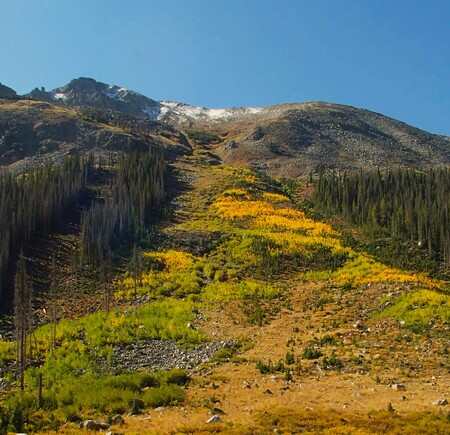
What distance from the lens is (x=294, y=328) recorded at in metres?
33.0

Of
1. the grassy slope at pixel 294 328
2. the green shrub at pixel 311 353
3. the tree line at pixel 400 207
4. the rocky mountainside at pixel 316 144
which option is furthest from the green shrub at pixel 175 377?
the rocky mountainside at pixel 316 144

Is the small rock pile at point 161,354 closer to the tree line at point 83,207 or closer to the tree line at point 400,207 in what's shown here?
the tree line at point 83,207

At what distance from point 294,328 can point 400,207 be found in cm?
4693

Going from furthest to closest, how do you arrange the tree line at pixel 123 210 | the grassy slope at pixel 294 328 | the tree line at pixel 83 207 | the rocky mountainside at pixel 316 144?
the rocky mountainside at pixel 316 144 → the tree line at pixel 123 210 → the tree line at pixel 83 207 → the grassy slope at pixel 294 328

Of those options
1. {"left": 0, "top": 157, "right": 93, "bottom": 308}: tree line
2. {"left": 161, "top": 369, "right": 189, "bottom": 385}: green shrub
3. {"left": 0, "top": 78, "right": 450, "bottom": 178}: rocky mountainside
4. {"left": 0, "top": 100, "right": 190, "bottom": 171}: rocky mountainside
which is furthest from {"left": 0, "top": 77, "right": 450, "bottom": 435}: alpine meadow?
{"left": 0, "top": 78, "right": 450, "bottom": 178}: rocky mountainside

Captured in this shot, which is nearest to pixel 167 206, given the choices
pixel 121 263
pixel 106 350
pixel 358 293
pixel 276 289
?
pixel 121 263

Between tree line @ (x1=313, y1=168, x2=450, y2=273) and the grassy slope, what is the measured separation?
10048 mm

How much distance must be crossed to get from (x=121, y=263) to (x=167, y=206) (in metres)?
30.4

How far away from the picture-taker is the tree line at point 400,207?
6284 cm

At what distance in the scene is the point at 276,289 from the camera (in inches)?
1719

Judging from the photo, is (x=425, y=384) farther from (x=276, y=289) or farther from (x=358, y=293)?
(x=276, y=289)

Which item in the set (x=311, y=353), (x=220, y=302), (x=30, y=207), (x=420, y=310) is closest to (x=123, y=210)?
(x=30, y=207)

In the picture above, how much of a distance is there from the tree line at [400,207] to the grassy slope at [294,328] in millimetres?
10048

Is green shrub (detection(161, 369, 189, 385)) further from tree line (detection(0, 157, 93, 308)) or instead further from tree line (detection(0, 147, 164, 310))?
tree line (detection(0, 157, 93, 308))
